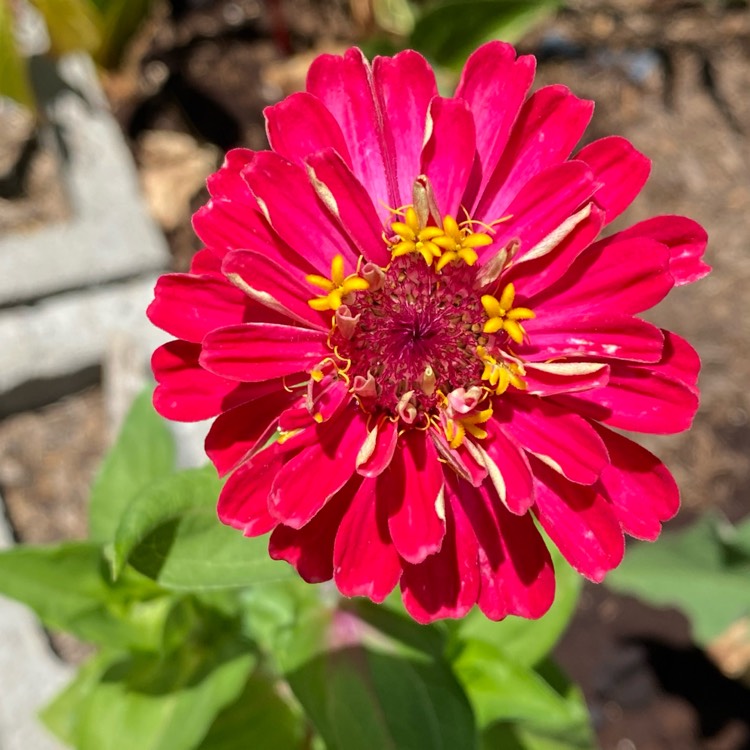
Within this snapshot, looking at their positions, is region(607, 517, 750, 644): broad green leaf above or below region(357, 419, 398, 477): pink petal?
below

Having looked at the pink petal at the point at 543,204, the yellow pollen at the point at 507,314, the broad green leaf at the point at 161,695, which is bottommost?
the broad green leaf at the point at 161,695

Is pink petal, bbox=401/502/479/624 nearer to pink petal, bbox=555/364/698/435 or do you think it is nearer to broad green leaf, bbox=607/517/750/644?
pink petal, bbox=555/364/698/435

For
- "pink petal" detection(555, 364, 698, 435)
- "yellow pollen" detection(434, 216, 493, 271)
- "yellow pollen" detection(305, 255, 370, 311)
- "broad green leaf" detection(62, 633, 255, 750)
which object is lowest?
"broad green leaf" detection(62, 633, 255, 750)

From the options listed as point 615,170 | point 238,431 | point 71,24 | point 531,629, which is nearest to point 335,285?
point 238,431

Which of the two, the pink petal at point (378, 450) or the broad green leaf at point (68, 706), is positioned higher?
the pink petal at point (378, 450)

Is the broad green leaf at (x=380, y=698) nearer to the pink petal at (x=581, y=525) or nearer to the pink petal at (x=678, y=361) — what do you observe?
the pink petal at (x=581, y=525)

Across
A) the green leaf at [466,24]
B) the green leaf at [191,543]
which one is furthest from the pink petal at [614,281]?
the green leaf at [466,24]

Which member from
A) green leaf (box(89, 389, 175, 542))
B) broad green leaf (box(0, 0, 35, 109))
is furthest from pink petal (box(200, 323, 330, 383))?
broad green leaf (box(0, 0, 35, 109))
